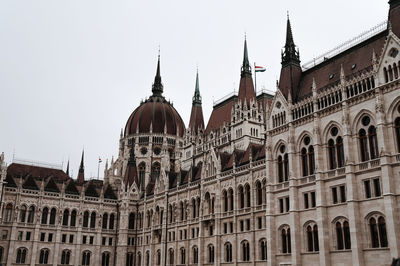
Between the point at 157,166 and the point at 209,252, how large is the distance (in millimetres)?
41980

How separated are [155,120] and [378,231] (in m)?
70.7

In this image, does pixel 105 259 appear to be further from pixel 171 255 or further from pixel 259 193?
pixel 259 193

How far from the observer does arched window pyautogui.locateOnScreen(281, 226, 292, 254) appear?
42.5 metres

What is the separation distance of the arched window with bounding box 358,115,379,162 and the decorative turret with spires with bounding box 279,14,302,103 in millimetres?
10288

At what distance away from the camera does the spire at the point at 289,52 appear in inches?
1986

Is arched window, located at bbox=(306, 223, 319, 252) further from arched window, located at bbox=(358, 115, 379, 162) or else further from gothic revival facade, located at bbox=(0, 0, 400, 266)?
arched window, located at bbox=(358, 115, 379, 162)

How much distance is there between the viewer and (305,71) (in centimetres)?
4978

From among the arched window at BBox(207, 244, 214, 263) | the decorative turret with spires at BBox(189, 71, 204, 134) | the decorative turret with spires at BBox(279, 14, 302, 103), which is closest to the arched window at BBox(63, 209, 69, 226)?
the decorative turret with spires at BBox(189, 71, 204, 134)

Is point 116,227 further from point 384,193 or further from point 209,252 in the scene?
point 384,193

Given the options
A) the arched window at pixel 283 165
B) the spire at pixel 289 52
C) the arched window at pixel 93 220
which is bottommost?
the arched window at pixel 93 220

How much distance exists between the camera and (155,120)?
99.6 meters

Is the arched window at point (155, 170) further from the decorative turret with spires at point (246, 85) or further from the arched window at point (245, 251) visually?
the arched window at point (245, 251)

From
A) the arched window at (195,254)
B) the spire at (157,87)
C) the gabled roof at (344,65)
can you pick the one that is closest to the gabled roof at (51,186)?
Result: the arched window at (195,254)

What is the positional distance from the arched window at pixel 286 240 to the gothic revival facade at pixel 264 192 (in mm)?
99
